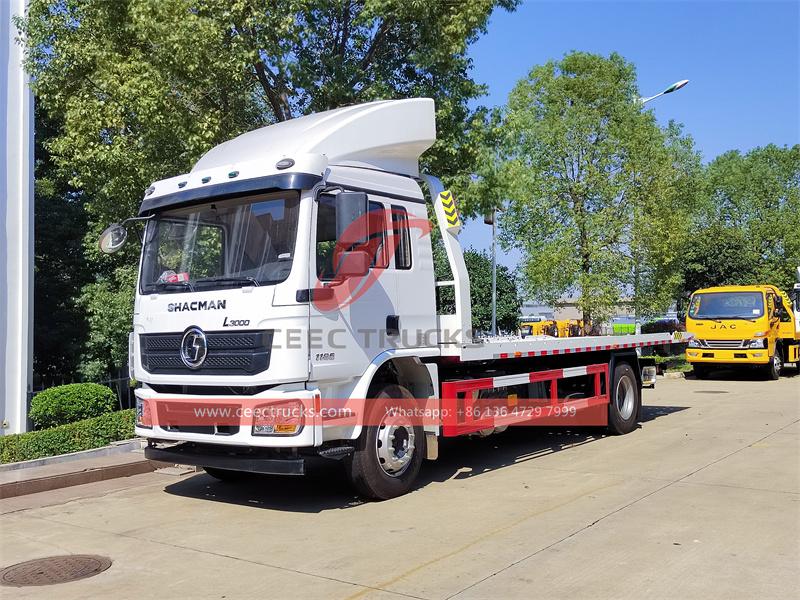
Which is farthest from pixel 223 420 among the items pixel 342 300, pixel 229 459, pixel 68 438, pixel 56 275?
pixel 56 275

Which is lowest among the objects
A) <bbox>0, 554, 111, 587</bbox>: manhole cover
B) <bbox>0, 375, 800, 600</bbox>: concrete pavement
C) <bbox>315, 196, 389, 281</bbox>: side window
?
<bbox>0, 554, 111, 587</bbox>: manhole cover

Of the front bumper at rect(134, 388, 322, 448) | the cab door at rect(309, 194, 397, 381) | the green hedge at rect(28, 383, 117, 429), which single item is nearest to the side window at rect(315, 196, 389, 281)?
the cab door at rect(309, 194, 397, 381)

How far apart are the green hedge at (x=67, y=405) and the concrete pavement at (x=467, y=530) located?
224 cm

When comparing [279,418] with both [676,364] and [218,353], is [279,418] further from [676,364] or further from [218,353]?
[676,364]

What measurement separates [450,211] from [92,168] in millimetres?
5942

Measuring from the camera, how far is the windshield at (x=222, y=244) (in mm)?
6396

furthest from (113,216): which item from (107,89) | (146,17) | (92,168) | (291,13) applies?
(291,13)

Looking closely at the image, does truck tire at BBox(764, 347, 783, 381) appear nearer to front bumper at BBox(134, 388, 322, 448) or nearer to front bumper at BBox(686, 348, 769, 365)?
front bumper at BBox(686, 348, 769, 365)

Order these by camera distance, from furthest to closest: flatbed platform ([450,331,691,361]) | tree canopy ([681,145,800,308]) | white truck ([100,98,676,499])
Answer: tree canopy ([681,145,800,308]) → flatbed platform ([450,331,691,361]) → white truck ([100,98,676,499])

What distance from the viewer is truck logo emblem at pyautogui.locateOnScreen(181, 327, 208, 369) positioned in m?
6.50

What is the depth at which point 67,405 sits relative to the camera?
10383 millimetres

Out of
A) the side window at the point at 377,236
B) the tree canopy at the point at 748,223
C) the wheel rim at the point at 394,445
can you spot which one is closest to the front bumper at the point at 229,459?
the wheel rim at the point at 394,445

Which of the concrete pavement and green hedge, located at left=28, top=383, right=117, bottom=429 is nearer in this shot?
the concrete pavement

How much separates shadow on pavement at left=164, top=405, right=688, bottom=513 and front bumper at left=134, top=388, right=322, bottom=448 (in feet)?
3.20
